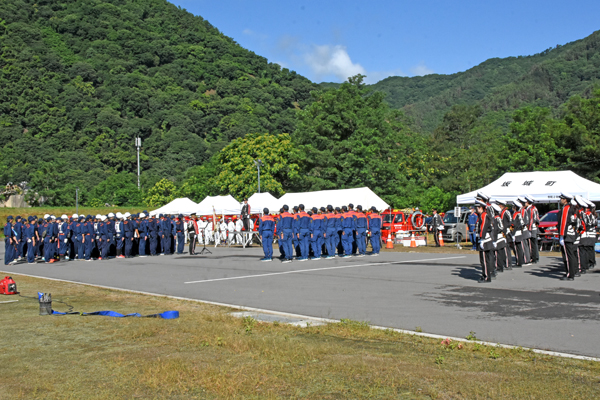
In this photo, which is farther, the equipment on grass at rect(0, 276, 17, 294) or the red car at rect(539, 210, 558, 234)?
the red car at rect(539, 210, 558, 234)

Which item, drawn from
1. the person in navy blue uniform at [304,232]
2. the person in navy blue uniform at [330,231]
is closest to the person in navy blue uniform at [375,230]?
the person in navy blue uniform at [330,231]

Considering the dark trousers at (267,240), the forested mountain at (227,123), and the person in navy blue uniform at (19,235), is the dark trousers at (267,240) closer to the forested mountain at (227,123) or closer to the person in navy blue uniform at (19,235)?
the person in navy blue uniform at (19,235)

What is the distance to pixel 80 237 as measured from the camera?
27.0 meters

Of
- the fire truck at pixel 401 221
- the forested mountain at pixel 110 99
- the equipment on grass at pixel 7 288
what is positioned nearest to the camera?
the equipment on grass at pixel 7 288

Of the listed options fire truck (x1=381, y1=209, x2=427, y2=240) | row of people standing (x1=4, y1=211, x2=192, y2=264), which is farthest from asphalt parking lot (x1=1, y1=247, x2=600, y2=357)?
fire truck (x1=381, y1=209, x2=427, y2=240)

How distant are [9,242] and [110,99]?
442 ft

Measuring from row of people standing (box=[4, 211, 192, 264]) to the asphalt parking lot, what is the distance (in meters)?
4.85

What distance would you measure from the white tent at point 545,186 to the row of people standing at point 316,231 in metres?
8.95

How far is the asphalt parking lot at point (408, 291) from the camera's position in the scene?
8695mm

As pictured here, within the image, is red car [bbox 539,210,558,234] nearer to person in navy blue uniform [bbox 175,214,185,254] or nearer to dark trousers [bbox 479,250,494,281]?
dark trousers [bbox 479,250,494,281]

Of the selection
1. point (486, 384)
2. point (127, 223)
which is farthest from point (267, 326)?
point (127, 223)

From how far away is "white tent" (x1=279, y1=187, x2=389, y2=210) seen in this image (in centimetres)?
3622

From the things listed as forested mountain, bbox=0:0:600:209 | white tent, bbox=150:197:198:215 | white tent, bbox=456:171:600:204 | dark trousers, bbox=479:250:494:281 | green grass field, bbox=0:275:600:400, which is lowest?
green grass field, bbox=0:275:600:400

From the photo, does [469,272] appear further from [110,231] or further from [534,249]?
[110,231]
